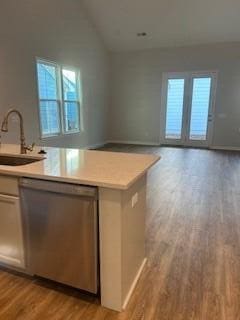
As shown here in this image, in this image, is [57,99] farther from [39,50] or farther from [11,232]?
[11,232]

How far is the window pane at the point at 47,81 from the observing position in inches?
207

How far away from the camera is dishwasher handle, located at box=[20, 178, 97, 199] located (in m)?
1.46

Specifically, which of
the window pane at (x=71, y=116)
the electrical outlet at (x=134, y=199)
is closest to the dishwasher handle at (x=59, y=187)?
the electrical outlet at (x=134, y=199)

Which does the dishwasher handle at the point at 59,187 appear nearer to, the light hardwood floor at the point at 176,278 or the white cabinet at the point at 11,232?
the white cabinet at the point at 11,232

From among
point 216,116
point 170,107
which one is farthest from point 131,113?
point 216,116

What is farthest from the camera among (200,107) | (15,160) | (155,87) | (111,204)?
(155,87)

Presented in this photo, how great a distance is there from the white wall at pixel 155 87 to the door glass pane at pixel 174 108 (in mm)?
338

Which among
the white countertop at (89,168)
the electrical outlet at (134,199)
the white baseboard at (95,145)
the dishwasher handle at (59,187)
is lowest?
the white baseboard at (95,145)

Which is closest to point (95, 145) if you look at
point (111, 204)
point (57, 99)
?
point (57, 99)

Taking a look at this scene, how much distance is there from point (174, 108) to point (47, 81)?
422 cm

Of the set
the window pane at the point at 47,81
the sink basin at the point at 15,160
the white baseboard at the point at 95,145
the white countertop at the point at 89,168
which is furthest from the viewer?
the white baseboard at the point at 95,145

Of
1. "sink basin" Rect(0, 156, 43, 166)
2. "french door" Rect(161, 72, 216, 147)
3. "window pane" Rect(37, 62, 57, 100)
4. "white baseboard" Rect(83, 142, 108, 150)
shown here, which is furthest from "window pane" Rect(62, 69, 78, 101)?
"sink basin" Rect(0, 156, 43, 166)

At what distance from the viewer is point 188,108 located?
777cm

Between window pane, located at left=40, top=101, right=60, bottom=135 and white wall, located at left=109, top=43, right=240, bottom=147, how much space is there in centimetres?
313
